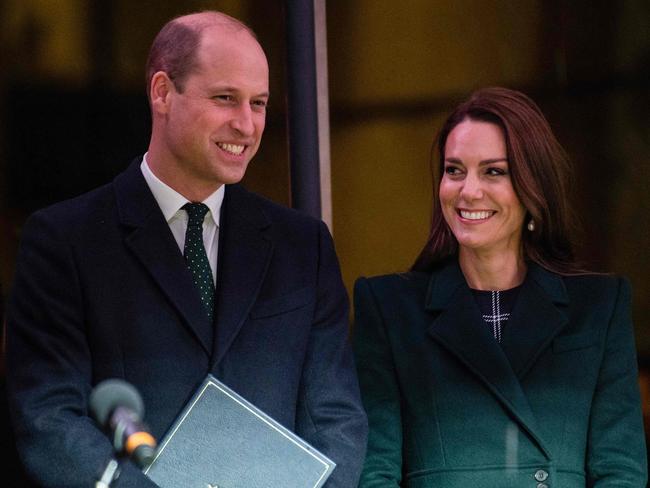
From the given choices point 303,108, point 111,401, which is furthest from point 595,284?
point 111,401

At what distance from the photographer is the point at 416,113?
13.1 ft

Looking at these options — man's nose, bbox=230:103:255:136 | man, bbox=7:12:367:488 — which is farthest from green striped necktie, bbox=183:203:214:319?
man's nose, bbox=230:103:255:136

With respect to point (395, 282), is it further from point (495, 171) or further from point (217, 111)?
point (217, 111)

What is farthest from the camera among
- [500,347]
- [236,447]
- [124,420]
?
[500,347]

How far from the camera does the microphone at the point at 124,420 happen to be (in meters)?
2.12

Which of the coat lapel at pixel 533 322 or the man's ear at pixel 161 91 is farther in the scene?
the coat lapel at pixel 533 322

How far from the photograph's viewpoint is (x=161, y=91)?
10.0ft

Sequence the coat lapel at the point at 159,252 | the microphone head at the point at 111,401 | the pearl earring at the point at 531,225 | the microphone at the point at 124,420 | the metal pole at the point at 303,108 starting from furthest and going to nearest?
the metal pole at the point at 303,108 < the pearl earring at the point at 531,225 < the coat lapel at the point at 159,252 < the microphone head at the point at 111,401 < the microphone at the point at 124,420

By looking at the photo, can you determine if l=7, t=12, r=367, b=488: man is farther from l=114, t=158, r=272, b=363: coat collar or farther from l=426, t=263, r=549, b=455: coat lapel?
l=426, t=263, r=549, b=455: coat lapel

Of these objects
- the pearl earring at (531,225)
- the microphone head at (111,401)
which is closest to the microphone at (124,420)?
the microphone head at (111,401)

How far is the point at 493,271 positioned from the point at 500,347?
0.21m

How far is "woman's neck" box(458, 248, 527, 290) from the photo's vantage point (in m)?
3.43

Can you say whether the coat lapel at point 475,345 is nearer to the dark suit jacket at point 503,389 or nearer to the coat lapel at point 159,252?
the dark suit jacket at point 503,389

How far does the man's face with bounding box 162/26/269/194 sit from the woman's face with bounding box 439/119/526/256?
2.03 ft
